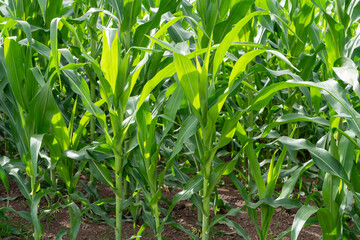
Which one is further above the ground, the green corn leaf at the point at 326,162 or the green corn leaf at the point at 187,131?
the green corn leaf at the point at 187,131

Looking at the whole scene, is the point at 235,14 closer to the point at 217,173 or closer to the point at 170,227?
the point at 217,173

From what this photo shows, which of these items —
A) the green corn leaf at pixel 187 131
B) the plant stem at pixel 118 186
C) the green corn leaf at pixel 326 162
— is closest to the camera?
the green corn leaf at pixel 326 162

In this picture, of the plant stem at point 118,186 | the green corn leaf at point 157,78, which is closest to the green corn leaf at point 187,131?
the green corn leaf at point 157,78

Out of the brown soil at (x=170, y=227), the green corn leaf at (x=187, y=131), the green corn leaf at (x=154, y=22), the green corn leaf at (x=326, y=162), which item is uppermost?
the green corn leaf at (x=154, y=22)

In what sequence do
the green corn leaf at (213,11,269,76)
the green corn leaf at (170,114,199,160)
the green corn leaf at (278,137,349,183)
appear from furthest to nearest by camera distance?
the green corn leaf at (170,114,199,160) → the green corn leaf at (278,137,349,183) → the green corn leaf at (213,11,269,76)

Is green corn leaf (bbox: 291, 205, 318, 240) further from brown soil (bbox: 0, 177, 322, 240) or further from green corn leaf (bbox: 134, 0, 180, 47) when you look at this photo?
green corn leaf (bbox: 134, 0, 180, 47)

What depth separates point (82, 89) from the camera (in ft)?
6.30

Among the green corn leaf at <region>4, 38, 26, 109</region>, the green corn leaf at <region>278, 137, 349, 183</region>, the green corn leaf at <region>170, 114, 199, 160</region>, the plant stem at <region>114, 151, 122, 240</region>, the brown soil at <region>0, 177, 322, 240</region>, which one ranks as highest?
the green corn leaf at <region>4, 38, 26, 109</region>

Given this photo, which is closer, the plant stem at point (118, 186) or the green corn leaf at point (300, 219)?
the green corn leaf at point (300, 219)

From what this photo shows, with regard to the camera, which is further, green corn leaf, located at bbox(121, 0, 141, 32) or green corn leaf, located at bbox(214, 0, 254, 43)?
green corn leaf, located at bbox(121, 0, 141, 32)

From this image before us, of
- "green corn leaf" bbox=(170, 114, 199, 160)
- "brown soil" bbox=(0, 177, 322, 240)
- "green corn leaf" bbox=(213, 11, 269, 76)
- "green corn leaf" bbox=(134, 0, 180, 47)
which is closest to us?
"green corn leaf" bbox=(213, 11, 269, 76)

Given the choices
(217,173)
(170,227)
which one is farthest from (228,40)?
(170,227)

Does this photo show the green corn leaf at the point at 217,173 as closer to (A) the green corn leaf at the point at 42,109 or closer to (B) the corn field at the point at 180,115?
(B) the corn field at the point at 180,115

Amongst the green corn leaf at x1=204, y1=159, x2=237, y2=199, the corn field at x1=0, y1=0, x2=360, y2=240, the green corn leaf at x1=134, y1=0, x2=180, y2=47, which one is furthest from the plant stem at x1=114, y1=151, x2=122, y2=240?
the green corn leaf at x1=134, y1=0, x2=180, y2=47
